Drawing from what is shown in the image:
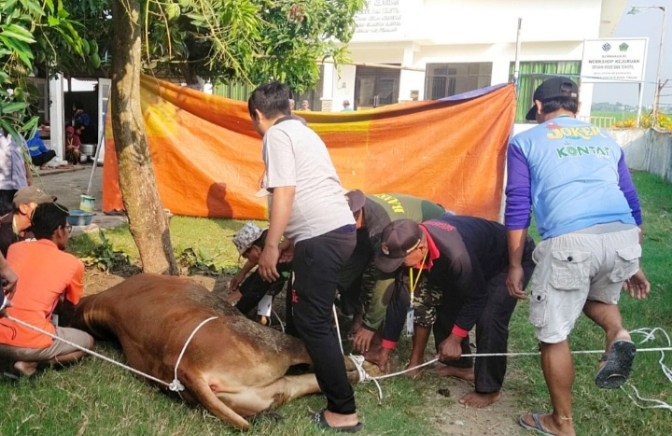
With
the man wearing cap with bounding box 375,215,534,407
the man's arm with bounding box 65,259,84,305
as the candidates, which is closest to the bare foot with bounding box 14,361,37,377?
the man's arm with bounding box 65,259,84,305

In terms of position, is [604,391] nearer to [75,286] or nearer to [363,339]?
→ [363,339]

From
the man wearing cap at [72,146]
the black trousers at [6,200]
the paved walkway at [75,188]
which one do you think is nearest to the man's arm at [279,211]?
the black trousers at [6,200]

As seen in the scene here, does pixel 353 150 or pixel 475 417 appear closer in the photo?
pixel 475 417

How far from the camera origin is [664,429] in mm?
3113

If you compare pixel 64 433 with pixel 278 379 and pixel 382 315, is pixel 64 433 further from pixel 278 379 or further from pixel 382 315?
pixel 382 315

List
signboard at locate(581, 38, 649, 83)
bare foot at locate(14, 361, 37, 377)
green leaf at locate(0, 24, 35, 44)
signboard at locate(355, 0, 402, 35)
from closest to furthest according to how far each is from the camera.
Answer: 1. green leaf at locate(0, 24, 35, 44)
2. bare foot at locate(14, 361, 37, 377)
3. signboard at locate(581, 38, 649, 83)
4. signboard at locate(355, 0, 402, 35)

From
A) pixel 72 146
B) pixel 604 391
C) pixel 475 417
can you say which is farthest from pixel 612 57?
pixel 475 417

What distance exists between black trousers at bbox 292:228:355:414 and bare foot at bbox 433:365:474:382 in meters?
1.12

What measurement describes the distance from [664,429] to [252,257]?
8.30 feet

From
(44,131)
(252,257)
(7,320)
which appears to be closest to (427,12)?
(44,131)

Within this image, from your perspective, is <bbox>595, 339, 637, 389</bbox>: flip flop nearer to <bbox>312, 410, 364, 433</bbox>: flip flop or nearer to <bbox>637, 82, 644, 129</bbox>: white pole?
<bbox>312, 410, 364, 433</bbox>: flip flop

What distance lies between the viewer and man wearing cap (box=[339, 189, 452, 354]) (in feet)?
12.0

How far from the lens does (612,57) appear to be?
16219mm

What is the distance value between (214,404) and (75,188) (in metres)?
9.20
